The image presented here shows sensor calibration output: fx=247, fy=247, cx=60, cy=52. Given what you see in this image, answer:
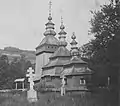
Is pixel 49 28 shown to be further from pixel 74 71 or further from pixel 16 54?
pixel 16 54

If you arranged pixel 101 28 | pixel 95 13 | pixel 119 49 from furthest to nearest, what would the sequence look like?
pixel 95 13 → pixel 101 28 → pixel 119 49

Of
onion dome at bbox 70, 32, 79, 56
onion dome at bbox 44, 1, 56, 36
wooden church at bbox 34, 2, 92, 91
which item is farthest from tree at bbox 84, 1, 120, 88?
onion dome at bbox 44, 1, 56, 36

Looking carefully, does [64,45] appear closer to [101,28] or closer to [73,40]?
[73,40]

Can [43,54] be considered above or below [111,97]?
above

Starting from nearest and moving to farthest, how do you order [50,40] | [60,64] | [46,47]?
[60,64] < [46,47] < [50,40]

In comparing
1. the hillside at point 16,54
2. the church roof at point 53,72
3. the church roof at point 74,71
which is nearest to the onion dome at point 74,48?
the church roof at point 74,71

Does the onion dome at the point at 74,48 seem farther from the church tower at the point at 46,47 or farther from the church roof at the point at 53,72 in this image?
the church tower at the point at 46,47

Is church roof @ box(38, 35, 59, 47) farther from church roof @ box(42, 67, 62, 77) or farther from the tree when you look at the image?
the tree

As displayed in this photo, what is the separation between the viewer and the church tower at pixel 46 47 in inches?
2055

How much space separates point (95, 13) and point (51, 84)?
18003mm

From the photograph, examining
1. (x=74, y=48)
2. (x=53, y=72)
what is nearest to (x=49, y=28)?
(x=74, y=48)

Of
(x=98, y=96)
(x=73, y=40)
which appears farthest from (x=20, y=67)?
(x=98, y=96)

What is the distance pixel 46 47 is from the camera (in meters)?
52.4

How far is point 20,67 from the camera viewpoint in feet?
250
